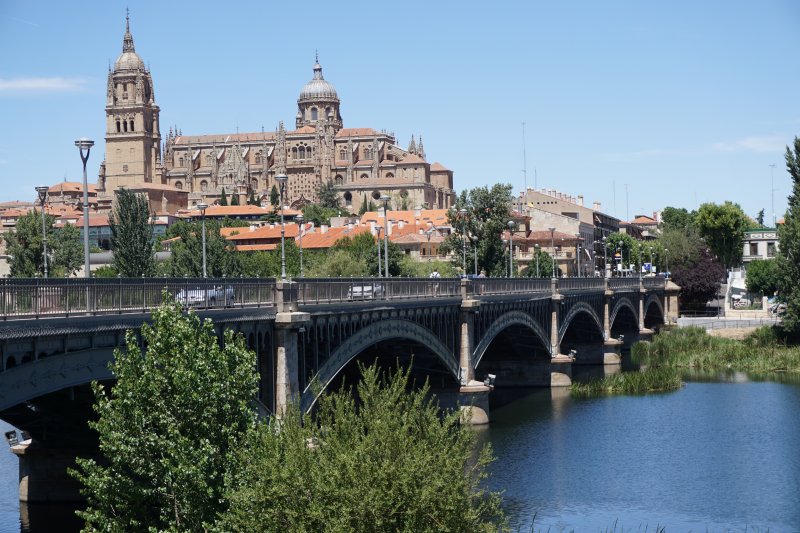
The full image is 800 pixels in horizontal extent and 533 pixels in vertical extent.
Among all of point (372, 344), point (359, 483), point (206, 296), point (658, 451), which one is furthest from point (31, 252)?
point (359, 483)

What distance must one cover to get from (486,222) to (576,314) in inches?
964

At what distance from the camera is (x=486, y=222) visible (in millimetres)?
108500

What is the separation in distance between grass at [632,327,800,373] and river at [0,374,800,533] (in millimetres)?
10936

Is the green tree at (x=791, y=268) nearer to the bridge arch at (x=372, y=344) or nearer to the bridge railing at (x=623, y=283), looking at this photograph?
the bridge railing at (x=623, y=283)

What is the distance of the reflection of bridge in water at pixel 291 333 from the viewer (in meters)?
24.6

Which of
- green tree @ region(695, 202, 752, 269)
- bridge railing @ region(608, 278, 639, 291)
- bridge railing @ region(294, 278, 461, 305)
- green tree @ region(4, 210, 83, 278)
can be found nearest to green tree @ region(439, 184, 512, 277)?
bridge railing @ region(608, 278, 639, 291)

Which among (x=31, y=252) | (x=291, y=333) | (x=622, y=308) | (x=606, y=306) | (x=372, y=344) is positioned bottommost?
(x=622, y=308)

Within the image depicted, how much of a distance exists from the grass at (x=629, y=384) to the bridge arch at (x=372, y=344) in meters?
17.7

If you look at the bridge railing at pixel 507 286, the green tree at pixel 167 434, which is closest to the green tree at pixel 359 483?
the green tree at pixel 167 434

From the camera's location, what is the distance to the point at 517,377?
248 feet

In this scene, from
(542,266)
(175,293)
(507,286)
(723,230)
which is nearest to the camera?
(175,293)

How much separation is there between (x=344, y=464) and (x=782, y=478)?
28.0 meters

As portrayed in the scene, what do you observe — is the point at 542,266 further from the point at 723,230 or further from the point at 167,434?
the point at 167,434

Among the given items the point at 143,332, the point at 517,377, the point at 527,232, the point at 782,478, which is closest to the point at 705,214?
the point at 527,232
